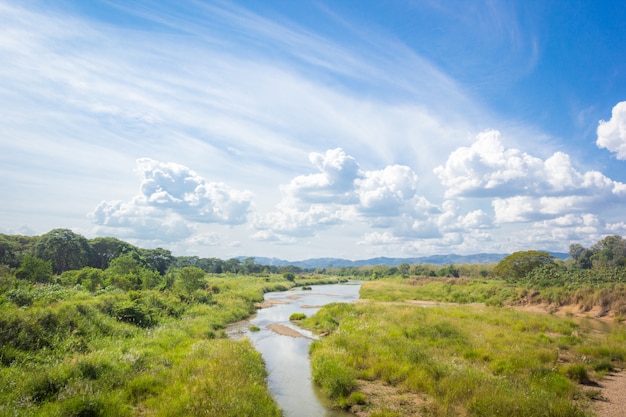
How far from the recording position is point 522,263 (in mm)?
81062

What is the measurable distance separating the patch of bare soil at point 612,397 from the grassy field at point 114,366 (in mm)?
13840

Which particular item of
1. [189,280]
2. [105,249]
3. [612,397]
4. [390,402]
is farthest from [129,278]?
[105,249]

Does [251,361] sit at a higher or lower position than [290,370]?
higher

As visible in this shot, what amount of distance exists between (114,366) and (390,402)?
1347cm

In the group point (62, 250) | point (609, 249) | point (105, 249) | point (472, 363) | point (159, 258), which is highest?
point (609, 249)

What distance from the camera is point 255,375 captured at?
18.8m

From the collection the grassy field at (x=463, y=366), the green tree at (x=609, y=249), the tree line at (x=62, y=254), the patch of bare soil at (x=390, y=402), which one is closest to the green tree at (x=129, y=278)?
the tree line at (x=62, y=254)

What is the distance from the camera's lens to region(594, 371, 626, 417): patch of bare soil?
1462 cm

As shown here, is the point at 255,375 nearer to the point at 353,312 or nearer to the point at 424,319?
the point at 424,319

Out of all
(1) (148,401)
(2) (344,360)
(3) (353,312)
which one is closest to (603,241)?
(3) (353,312)

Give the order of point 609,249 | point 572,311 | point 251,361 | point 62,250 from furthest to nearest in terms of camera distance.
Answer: point 609,249
point 62,250
point 572,311
point 251,361

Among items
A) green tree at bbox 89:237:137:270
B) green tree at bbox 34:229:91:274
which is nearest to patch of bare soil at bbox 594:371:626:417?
green tree at bbox 34:229:91:274

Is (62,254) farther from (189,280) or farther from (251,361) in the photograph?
(251,361)

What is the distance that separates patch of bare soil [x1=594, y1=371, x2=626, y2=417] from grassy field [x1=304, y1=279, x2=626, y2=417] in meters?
0.50
